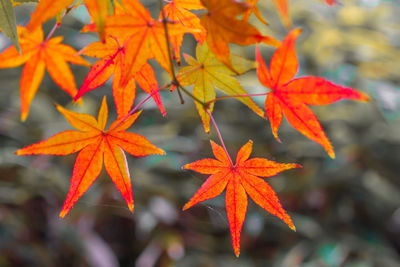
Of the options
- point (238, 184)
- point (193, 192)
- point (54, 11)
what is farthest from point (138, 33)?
point (193, 192)

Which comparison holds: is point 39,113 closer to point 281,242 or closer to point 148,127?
point 148,127

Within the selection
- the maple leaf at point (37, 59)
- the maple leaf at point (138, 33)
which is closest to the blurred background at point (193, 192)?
the maple leaf at point (37, 59)

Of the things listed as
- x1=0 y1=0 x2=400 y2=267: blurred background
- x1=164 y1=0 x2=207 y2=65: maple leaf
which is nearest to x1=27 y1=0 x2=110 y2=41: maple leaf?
x1=164 y1=0 x2=207 y2=65: maple leaf

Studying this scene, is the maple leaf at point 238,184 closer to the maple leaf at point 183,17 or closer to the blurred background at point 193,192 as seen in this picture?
the maple leaf at point 183,17

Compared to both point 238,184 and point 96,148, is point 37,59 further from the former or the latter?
point 238,184

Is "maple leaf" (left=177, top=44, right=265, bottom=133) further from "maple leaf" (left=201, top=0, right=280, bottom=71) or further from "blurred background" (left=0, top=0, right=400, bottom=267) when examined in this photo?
"blurred background" (left=0, top=0, right=400, bottom=267)

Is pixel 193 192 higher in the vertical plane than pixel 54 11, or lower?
lower
